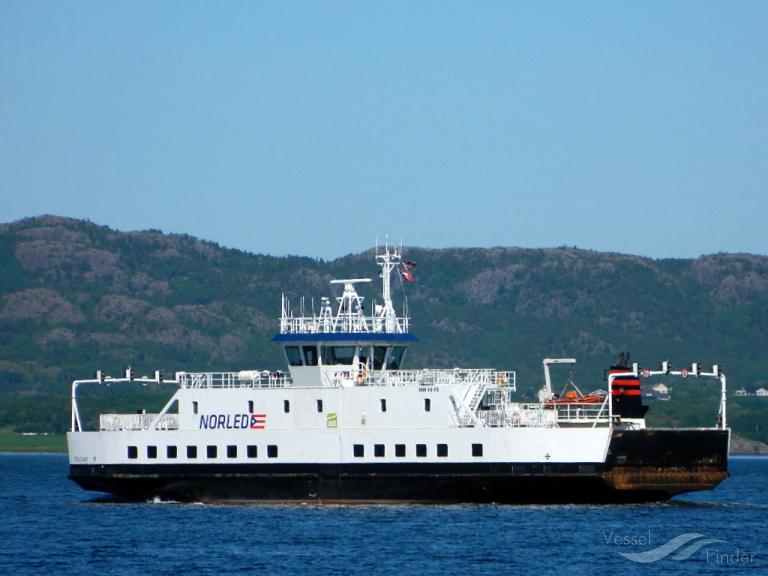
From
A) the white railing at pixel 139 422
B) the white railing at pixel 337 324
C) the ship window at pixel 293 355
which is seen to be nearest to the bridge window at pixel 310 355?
the ship window at pixel 293 355

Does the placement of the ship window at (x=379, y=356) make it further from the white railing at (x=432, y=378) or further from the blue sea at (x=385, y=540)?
the blue sea at (x=385, y=540)

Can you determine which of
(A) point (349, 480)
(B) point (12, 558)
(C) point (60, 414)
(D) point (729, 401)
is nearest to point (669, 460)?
(A) point (349, 480)

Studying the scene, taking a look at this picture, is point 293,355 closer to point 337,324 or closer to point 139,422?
point 337,324

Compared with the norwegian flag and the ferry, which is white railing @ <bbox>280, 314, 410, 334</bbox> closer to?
the ferry

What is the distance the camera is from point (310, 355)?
46688 mm

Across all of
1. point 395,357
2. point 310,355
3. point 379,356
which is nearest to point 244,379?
point 310,355

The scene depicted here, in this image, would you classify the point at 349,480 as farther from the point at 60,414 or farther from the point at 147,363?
the point at 147,363

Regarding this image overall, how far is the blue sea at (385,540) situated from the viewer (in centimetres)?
3634

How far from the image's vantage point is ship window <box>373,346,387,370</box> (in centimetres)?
4681

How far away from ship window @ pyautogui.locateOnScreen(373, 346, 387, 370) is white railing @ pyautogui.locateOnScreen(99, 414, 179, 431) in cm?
622

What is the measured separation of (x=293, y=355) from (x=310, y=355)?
63 centimetres

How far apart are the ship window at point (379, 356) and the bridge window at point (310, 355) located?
5.96 feet

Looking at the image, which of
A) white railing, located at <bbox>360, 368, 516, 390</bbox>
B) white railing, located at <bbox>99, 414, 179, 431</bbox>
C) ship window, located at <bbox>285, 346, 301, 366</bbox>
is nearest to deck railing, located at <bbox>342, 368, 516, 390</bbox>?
white railing, located at <bbox>360, 368, 516, 390</bbox>

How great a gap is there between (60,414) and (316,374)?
10347cm
